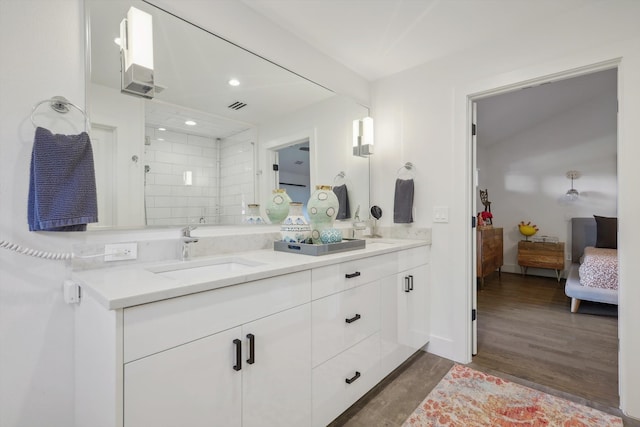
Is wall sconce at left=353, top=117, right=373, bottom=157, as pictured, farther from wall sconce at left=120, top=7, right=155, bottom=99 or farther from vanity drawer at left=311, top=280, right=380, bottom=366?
wall sconce at left=120, top=7, right=155, bottom=99

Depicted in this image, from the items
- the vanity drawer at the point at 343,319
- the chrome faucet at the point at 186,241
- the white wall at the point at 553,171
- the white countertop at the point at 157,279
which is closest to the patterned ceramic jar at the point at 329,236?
the white countertop at the point at 157,279

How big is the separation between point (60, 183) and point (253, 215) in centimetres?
97

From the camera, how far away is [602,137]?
4602mm

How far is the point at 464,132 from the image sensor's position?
7.31 ft

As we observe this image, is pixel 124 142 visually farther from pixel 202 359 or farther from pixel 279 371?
pixel 279 371

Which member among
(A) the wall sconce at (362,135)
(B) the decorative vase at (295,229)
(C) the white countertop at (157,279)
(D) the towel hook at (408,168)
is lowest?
(C) the white countertop at (157,279)

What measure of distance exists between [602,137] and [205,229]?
590 centimetres

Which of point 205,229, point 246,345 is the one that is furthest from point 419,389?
point 205,229

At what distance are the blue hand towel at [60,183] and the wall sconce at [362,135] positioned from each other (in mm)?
1918

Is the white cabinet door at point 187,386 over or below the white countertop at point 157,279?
below

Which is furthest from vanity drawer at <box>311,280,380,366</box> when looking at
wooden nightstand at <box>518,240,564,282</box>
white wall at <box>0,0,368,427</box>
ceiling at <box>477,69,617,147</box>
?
wooden nightstand at <box>518,240,564,282</box>

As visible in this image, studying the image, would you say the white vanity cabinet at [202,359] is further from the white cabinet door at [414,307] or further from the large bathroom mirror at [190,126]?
the white cabinet door at [414,307]

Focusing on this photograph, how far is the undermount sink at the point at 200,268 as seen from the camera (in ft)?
4.35

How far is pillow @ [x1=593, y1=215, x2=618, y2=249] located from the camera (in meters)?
4.14
